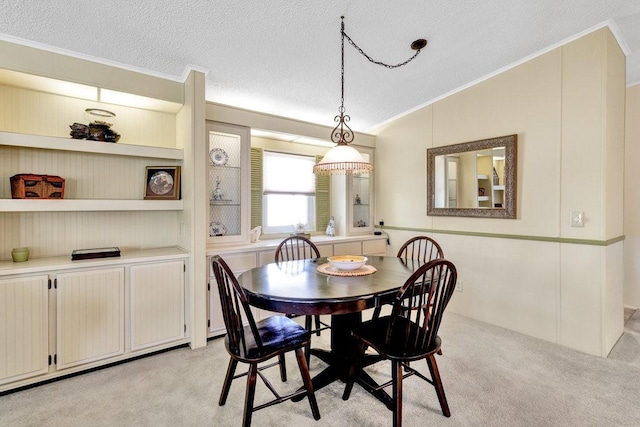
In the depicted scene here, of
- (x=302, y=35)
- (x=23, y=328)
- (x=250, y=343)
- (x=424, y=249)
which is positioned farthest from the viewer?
(x=424, y=249)

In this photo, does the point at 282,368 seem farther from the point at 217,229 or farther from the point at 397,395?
the point at 217,229

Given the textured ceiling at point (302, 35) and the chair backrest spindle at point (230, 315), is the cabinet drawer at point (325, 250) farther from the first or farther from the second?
the chair backrest spindle at point (230, 315)

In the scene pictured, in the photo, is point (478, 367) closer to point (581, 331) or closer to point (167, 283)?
point (581, 331)

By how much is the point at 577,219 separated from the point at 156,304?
3.78m

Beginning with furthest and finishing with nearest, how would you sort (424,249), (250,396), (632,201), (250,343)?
(424,249)
(632,201)
(250,343)
(250,396)

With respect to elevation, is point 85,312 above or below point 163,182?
below

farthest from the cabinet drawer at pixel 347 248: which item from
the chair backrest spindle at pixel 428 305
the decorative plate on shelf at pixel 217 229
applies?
the chair backrest spindle at pixel 428 305

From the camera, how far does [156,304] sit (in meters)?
2.58

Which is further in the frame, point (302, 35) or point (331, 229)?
point (331, 229)

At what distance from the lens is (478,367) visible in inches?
93.9

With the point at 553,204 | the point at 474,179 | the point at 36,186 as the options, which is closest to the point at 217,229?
the point at 36,186

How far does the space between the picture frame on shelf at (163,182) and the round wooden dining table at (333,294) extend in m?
1.31

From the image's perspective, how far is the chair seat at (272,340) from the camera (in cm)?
168

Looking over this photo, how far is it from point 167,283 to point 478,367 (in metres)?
2.69
